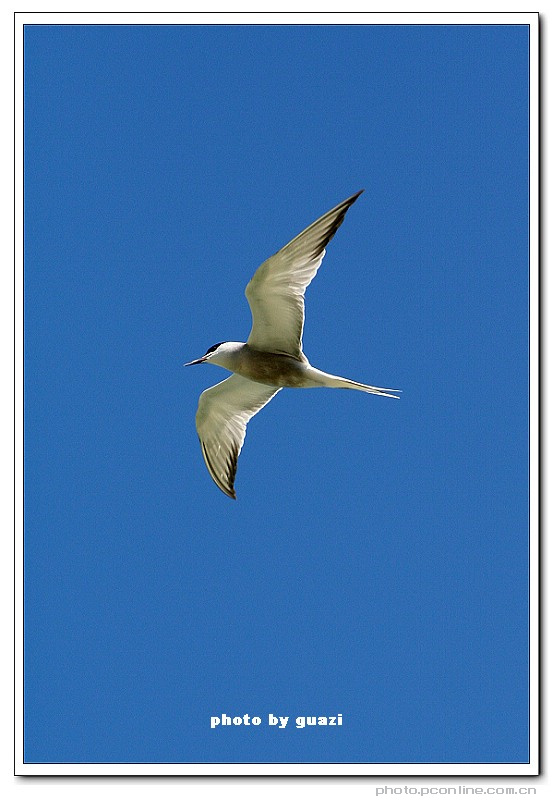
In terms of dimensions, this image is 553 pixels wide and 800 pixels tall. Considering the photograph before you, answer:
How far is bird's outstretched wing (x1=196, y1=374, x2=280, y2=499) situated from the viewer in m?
6.90

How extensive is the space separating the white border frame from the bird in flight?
101 centimetres

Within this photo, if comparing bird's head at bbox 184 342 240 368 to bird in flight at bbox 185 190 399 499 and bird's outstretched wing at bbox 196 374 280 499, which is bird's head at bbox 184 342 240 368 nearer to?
bird in flight at bbox 185 190 399 499

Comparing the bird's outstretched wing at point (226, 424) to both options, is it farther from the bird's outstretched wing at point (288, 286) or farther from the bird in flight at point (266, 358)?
the bird's outstretched wing at point (288, 286)

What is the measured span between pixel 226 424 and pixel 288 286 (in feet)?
4.94
